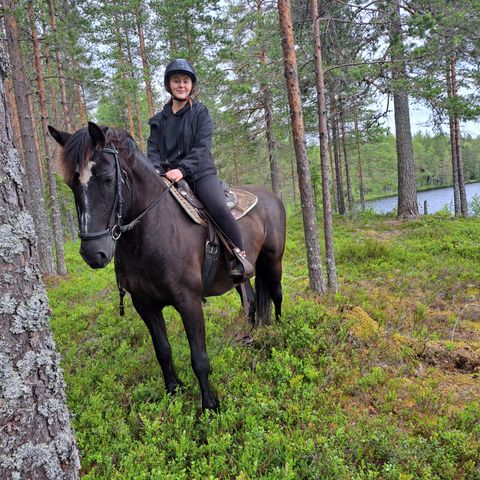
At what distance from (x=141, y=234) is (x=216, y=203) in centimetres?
91

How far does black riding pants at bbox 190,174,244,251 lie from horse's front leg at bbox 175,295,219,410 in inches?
34.0

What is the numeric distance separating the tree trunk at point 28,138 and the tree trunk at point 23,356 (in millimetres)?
8302

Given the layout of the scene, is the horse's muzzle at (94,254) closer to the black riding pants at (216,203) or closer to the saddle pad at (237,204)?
the saddle pad at (237,204)

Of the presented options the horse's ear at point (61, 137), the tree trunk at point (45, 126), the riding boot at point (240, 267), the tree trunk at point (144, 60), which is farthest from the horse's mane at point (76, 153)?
the tree trunk at point (144, 60)

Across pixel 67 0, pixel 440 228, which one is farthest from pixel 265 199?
pixel 67 0

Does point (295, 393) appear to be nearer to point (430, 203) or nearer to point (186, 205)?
point (186, 205)

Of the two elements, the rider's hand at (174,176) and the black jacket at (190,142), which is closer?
the rider's hand at (174,176)

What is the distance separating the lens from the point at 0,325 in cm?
181

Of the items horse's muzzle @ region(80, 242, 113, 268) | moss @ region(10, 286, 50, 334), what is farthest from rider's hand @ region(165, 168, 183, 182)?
moss @ region(10, 286, 50, 334)

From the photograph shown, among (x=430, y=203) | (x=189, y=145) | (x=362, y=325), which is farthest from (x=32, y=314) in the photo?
(x=430, y=203)

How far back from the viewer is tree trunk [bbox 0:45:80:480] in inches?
72.7

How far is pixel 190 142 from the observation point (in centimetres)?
376

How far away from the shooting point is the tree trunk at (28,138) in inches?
356

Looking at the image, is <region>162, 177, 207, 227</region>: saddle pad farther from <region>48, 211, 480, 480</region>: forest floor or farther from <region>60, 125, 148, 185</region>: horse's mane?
<region>48, 211, 480, 480</region>: forest floor
